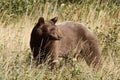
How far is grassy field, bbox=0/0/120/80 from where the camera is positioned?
21.7 feet

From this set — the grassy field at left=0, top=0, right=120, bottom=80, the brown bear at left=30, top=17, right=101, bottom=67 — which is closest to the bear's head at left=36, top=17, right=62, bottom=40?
the brown bear at left=30, top=17, right=101, bottom=67

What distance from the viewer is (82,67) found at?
728 cm

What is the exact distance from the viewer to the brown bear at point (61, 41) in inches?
277

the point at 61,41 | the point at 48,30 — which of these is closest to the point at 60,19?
the point at 61,41

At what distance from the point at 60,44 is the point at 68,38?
8.8 inches

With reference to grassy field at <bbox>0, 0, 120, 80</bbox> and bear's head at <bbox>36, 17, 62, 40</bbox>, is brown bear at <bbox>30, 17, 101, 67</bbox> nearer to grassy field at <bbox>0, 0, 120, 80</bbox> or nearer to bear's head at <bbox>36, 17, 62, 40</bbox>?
bear's head at <bbox>36, 17, 62, 40</bbox>

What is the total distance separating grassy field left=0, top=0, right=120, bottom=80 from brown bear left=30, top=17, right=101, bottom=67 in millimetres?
180

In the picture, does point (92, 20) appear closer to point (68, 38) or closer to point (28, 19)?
point (28, 19)

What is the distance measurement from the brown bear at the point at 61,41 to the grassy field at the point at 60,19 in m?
0.18

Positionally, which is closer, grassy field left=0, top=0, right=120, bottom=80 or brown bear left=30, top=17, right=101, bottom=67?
grassy field left=0, top=0, right=120, bottom=80

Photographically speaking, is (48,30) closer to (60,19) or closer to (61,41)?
(61,41)

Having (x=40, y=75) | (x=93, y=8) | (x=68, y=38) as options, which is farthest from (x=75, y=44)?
(x=93, y=8)

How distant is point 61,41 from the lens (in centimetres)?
755

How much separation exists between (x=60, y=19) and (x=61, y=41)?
11.7 ft
